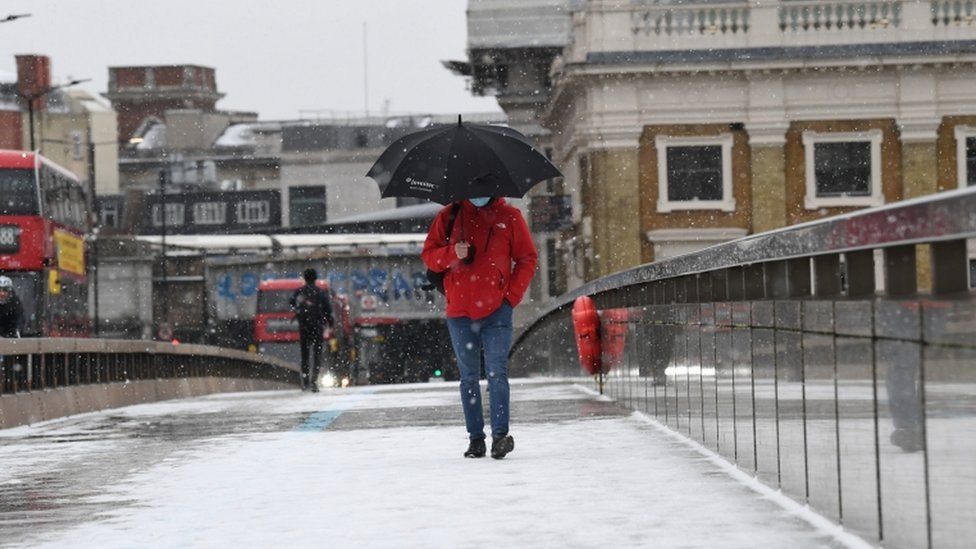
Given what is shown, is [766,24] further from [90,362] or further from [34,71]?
[34,71]

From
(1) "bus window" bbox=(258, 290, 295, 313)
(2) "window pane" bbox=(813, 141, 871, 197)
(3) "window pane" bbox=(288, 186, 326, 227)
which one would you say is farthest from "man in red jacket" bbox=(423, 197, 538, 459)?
(3) "window pane" bbox=(288, 186, 326, 227)

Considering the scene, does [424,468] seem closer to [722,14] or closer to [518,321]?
[722,14]

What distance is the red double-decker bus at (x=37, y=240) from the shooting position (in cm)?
3512

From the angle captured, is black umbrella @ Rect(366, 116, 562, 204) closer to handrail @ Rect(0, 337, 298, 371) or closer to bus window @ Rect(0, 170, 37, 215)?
handrail @ Rect(0, 337, 298, 371)

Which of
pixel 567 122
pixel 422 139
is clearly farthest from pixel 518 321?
pixel 422 139

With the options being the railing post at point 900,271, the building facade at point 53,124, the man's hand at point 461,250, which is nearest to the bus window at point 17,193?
the man's hand at point 461,250

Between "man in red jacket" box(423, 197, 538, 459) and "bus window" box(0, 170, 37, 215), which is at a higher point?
"bus window" box(0, 170, 37, 215)

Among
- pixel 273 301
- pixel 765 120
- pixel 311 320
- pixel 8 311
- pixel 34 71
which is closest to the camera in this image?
pixel 8 311

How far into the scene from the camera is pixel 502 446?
10750 millimetres

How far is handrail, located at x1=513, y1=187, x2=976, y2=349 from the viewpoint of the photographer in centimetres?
511

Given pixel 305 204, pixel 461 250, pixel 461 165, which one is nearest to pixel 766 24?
pixel 461 165

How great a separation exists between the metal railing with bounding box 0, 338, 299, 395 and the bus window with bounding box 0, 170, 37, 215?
4172mm

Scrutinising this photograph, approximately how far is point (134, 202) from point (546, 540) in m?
107

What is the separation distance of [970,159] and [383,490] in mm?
49832
